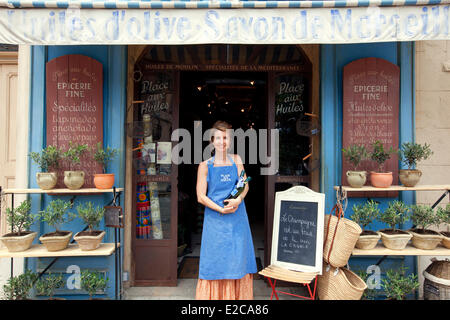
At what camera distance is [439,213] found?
10.7 feet

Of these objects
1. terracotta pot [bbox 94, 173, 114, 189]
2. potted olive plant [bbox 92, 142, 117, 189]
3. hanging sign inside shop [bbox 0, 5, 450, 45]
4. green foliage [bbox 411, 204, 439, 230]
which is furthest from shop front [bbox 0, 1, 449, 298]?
green foliage [bbox 411, 204, 439, 230]

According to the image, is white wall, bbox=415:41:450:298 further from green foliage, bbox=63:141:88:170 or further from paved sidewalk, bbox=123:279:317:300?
green foliage, bbox=63:141:88:170

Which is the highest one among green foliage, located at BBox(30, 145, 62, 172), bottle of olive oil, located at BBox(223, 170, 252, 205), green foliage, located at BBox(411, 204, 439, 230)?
green foliage, located at BBox(30, 145, 62, 172)

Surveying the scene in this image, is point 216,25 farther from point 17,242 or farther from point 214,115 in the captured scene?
point 214,115

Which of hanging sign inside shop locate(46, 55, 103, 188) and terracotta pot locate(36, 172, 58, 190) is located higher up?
hanging sign inside shop locate(46, 55, 103, 188)

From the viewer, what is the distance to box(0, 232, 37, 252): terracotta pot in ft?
9.90

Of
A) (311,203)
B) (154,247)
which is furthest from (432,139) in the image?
(154,247)

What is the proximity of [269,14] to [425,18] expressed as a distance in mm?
1514

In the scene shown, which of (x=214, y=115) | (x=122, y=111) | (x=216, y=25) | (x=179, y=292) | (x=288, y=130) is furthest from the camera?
(x=214, y=115)

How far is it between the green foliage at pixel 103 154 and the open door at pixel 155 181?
45cm

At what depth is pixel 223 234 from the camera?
309cm

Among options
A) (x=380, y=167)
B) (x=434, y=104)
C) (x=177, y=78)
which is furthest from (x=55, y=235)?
(x=434, y=104)

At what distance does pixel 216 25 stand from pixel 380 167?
2.49m

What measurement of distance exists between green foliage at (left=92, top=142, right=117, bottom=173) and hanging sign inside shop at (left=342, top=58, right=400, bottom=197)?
9.37 ft
